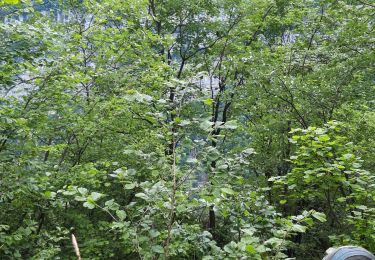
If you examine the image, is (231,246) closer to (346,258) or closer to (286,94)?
(346,258)

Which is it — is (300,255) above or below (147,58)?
below

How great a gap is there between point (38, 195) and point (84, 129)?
78.0 inches

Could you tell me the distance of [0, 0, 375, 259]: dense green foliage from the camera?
3264 mm

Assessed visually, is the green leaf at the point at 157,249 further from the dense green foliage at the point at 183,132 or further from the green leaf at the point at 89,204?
the green leaf at the point at 89,204

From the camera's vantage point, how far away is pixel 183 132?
3314mm

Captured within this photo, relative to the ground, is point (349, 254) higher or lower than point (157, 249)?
higher

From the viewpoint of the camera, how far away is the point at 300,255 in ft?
30.0

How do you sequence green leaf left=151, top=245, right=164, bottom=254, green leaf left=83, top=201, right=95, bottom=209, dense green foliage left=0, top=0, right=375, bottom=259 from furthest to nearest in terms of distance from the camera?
dense green foliage left=0, top=0, right=375, bottom=259
green leaf left=151, top=245, right=164, bottom=254
green leaf left=83, top=201, right=95, bottom=209

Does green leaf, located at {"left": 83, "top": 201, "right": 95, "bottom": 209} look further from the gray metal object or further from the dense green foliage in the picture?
the gray metal object

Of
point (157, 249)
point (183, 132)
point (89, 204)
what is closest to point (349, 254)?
point (157, 249)

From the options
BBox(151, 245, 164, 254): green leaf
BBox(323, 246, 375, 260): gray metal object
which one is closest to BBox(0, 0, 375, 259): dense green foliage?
BBox(151, 245, 164, 254): green leaf

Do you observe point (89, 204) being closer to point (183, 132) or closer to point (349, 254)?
point (183, 132)

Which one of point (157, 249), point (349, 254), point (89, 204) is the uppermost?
point (89, 204)

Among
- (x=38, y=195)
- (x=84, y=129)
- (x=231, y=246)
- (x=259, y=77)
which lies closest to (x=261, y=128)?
(x=259, y=77)
